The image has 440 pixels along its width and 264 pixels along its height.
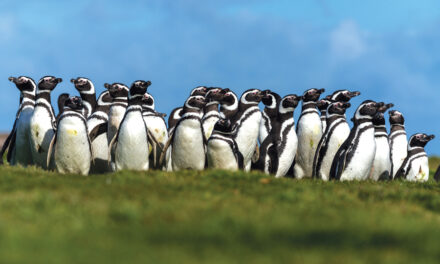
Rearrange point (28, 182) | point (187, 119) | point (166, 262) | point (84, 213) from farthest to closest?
point (187, 119) → point (28, 182) → point (84, 213) → point (166, 262)

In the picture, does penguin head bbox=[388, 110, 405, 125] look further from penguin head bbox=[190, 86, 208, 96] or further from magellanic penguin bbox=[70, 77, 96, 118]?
magellanic penguin bbox=[70, 77, 96, 118]

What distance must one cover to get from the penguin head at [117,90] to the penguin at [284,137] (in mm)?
3804

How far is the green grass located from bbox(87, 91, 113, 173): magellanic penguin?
413 cm

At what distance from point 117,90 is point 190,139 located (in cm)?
265

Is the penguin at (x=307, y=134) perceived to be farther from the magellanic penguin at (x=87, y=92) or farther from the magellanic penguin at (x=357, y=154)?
the magellanic penguin at (x=87, y=92)

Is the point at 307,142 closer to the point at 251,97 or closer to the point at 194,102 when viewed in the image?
the point at 251,97

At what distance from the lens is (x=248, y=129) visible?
1548 cm

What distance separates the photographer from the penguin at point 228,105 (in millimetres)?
16203

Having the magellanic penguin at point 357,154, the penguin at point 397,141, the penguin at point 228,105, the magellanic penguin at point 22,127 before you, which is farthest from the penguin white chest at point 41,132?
the penguin at point 397,141

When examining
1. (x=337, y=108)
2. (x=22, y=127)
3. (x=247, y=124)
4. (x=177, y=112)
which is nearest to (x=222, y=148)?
(x=247, y=124)

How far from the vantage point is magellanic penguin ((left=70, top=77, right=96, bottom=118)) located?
16297 mm

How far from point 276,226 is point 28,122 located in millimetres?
10308

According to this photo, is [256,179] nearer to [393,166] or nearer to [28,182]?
[28,182]

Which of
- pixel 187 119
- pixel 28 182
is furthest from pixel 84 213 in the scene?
pixel 187 119
